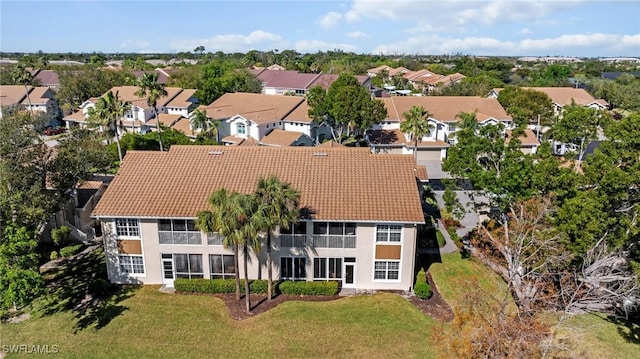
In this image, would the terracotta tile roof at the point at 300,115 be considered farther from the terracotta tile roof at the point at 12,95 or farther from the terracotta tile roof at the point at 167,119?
the terracotta tile roof at the point at 12,95

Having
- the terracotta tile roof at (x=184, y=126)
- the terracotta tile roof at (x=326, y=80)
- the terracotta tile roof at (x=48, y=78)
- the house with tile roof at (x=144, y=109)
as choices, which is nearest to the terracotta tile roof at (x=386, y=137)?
the terracotta tile roof at (x=184, y=126)

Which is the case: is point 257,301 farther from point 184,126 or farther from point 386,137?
point 184,126

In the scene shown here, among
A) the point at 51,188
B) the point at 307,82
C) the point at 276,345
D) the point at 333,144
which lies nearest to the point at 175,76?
the point at 307,82

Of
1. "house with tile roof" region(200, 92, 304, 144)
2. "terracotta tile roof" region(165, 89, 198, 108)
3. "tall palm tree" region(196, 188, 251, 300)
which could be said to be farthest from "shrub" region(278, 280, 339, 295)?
→ "terracotta tile roof" region(165, 89, 198, 108)

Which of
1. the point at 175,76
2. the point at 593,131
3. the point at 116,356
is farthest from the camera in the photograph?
the point at 175,76

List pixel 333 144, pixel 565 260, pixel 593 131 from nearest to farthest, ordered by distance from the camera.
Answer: pixel 565 260 → pixel 593 131 → pixel 333 144

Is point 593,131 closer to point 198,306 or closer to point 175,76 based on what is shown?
point 198,306

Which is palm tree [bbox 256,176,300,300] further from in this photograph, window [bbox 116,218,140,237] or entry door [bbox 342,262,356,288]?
window [bbox 116,218,140,237]
